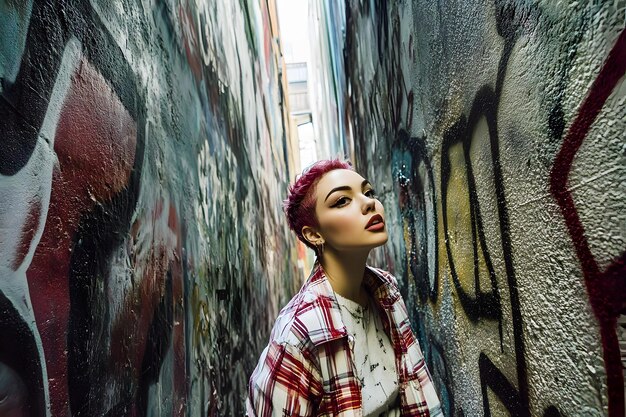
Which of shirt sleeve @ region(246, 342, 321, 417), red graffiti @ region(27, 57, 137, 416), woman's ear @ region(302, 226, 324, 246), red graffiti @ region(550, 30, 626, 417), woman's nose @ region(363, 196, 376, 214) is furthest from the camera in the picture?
woman's ear @ region(302, 226, 324, 246)

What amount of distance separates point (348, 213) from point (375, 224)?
0.38ft

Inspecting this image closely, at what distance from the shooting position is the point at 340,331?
149 centimetres

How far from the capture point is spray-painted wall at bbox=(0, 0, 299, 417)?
98 centimetres

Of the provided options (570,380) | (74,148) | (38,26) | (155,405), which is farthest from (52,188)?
(570,380)

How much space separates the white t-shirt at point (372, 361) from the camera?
1.58 meters

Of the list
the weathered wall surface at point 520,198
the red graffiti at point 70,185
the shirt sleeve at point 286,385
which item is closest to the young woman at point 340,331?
the shirt sleeve at point 286,385

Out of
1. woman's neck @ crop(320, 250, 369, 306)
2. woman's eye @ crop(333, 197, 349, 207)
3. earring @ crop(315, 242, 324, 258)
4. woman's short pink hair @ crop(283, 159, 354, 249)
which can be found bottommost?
woman's neck @ crop(320, 250, 369, 306)

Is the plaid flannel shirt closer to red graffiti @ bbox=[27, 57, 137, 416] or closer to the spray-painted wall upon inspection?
the spray-painted wall

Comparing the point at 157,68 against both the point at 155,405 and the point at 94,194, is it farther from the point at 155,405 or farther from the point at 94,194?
the point at 155,405

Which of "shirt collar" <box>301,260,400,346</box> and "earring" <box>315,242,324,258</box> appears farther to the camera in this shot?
"earring" <box>315,242,324,258</box>

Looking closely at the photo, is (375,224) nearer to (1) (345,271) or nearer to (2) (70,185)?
(1) (345,271)

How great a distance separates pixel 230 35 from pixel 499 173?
3.85 meters

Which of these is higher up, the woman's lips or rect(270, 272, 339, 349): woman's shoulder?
the woman's lips

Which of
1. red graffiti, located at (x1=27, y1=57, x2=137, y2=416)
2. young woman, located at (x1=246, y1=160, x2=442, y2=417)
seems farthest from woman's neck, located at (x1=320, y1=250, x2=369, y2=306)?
red graffiti, located at (x1=27, y1=57, x2=137, y2=416)
